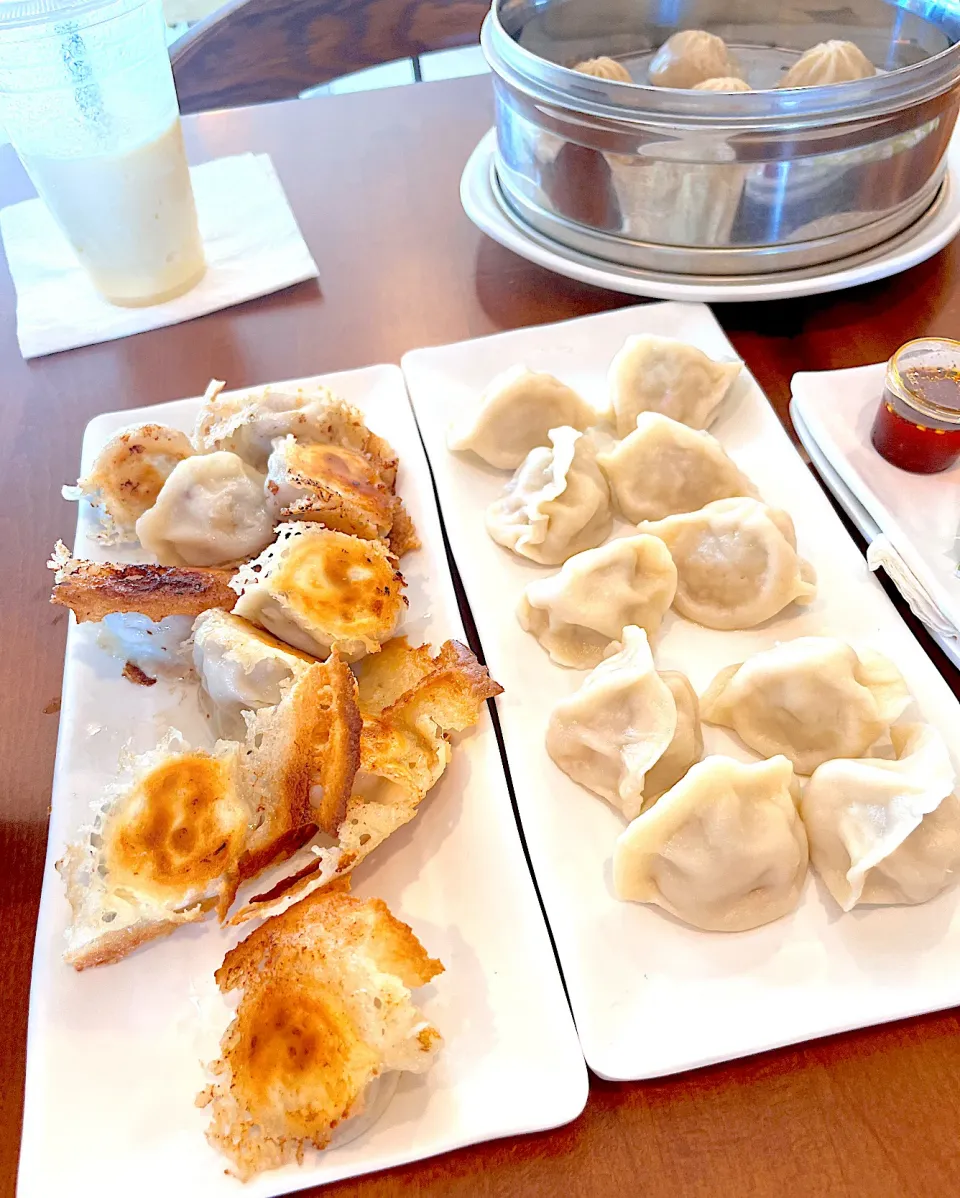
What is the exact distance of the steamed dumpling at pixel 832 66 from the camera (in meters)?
→ 2.06

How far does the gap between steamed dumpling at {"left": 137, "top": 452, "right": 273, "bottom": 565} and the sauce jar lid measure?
1.19 m

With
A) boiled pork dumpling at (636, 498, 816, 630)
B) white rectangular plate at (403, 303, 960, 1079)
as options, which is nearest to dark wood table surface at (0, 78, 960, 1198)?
white rectangular plate at (403, 303, 960, 1079)

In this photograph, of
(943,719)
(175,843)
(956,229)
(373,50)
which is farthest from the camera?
(373,50)

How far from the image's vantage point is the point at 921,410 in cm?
152

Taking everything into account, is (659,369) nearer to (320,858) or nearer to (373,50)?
(320,858)

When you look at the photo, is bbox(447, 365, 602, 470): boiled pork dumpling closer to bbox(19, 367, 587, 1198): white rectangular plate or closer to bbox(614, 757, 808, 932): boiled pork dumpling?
bbox(19, 367, 587, 1198): white rectangular plate

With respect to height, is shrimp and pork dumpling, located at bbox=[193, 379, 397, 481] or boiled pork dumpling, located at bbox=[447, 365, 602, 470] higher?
shrimp and pork dumpling, located at bbox=[193, 379, 397, 481]

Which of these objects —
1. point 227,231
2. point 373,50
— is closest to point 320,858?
point 227,231

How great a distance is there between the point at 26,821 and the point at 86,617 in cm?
33

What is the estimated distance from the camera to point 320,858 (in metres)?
1.10

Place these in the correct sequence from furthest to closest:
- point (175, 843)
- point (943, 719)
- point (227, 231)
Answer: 1. point (227, 231)
2. point (943, 719)
3. point (175, 843)

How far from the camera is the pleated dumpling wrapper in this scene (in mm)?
1242

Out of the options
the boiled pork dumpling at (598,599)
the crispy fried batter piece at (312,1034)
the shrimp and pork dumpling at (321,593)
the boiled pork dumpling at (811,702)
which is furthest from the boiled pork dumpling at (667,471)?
the crispy fried batter piece at (312,1034)

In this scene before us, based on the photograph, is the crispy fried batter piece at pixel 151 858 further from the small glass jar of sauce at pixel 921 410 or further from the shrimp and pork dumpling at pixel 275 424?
the small glass jar of sauce at pixel 921 410
